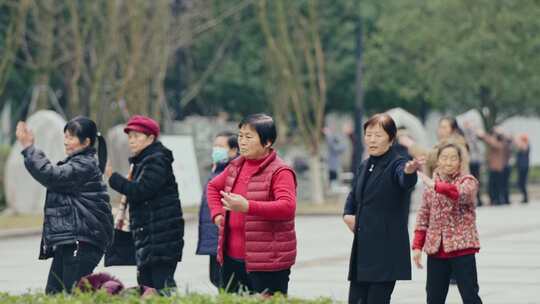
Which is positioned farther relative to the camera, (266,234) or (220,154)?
(220,154)

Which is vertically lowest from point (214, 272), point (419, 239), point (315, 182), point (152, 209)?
point (214, 272)

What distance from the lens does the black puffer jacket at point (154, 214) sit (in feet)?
36.0

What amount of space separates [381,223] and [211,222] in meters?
3.52

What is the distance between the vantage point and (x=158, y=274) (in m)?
11.1

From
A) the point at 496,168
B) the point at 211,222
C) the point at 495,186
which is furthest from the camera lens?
the point at 495,186

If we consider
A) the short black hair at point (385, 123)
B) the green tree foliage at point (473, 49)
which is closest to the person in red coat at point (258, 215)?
the short black hair at point (385, 123)

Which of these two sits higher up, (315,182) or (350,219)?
(350,219)

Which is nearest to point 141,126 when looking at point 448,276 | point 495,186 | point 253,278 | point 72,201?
point 72,201

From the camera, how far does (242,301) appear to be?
7859mm

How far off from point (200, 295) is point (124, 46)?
23.6m

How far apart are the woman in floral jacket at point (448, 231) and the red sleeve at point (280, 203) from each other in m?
1.61

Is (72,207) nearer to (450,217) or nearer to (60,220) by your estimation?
(60,220)

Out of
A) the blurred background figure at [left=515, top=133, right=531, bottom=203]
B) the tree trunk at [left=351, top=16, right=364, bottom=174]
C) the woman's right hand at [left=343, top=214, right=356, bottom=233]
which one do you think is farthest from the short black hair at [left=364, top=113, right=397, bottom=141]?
the blurred background figure at [left=515, top=133, right=531, bottom=203]

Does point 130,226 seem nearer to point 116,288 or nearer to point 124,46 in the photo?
point 116,288
